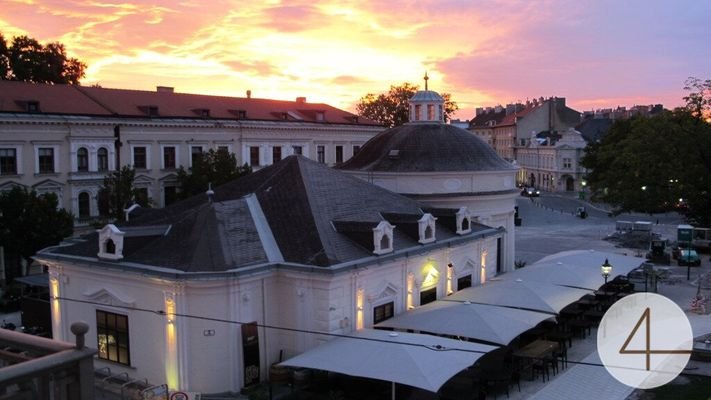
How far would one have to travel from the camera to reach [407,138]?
38625mm

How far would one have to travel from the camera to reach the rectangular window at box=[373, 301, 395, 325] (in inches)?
914

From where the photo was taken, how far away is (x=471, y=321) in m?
21.7

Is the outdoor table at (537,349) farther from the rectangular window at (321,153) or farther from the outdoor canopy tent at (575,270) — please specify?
the rectangular window at (321,153)

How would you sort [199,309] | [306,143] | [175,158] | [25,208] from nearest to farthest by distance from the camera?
1. [199,309]
2. [25,208]
3. [175,158]
4. [306,143]

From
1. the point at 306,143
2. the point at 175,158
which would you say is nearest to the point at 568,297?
the point at 175,158

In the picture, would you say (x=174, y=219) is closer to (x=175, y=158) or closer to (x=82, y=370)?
(x=82, y=370)

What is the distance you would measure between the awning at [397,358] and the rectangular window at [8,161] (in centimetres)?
2807

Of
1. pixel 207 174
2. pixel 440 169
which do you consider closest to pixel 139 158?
pixel 207 174

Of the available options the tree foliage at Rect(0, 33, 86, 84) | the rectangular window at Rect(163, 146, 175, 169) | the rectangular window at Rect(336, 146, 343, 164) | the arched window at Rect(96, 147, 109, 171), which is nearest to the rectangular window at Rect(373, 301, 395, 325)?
the arched window at Rect(96, 147, 109, 171)

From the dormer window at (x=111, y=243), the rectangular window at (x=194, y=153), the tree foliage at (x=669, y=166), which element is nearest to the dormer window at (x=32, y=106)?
the rectangular window at (x=194, y=153)

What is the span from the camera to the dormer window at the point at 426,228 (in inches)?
1010

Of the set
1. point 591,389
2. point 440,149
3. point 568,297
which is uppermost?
point 440,149

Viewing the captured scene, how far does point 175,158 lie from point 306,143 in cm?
1329

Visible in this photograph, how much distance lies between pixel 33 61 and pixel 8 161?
72.4 ft
